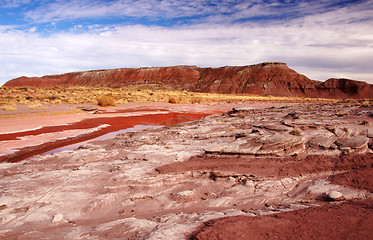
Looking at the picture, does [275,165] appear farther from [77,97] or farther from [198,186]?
[77,97]

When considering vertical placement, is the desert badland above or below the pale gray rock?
below

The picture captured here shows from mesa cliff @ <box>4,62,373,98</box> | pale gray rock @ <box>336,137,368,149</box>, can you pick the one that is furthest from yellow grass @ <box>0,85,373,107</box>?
mesa cliff @ <box>4,62,373,98</box>

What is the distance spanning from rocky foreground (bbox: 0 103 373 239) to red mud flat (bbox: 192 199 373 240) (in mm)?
14

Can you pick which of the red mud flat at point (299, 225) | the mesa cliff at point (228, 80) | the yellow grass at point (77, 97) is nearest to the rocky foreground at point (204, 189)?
the red mud flat at point (299, 225)

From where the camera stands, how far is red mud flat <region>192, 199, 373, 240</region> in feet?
10.6

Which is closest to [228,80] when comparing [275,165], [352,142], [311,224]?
[352,142]

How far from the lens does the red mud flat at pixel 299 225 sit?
3.24 meters

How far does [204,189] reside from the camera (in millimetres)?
5602

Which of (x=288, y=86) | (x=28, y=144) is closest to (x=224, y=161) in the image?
(x=28, y=144)

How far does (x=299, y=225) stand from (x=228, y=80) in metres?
93.9

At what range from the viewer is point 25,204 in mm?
4887

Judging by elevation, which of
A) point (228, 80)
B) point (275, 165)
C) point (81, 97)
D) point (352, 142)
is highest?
point (228, 80)

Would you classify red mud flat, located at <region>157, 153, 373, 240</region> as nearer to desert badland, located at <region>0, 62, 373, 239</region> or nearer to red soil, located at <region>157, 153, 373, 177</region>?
desert badland, located at <region>0, 62, 373, 239</region>

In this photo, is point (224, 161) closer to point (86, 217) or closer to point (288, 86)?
point (86, 217)
